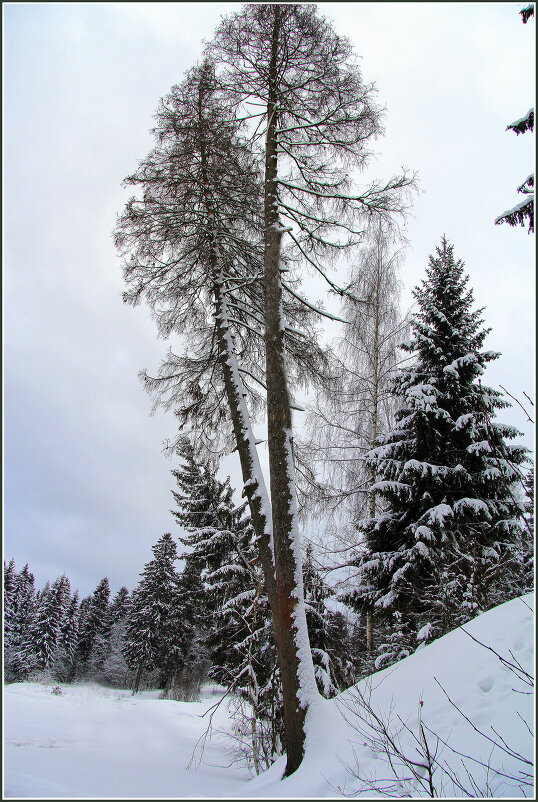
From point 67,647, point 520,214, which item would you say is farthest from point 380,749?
point 67,647

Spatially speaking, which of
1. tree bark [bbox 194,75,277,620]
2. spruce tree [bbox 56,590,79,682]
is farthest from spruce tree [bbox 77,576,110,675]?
tree bark [bbox 194,75,277,620]

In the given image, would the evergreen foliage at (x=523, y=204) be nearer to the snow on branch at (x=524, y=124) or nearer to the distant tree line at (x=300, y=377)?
the snow on branch at (x=524, y=124)

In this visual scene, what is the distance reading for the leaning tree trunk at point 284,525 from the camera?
148 inches

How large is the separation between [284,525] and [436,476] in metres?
3.93

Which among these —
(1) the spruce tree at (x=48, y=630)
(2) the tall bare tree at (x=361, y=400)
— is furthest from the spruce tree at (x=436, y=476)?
(1) the spruce tree at (x=48, y=630)

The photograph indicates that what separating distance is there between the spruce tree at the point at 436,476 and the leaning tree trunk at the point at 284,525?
2.79 meters

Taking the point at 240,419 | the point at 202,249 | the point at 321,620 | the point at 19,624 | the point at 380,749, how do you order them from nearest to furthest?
the point at 380,749, the point at 240,419, the point at 202,249, the point at 321,620, the point at 19,624

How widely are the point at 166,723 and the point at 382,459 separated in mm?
6437

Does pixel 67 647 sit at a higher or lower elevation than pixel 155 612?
lower

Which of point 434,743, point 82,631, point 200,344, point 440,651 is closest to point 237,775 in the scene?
point 440,651

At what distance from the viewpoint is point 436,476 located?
720 centimetres

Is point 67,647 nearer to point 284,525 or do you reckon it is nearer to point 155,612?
point 155,612

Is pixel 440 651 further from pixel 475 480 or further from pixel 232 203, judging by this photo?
pixel 232 203

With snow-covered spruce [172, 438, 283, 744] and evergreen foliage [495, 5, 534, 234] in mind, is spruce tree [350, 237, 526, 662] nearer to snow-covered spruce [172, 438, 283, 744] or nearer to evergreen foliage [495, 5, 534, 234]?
snow-covered spruce [172, 438, 283, 744]
